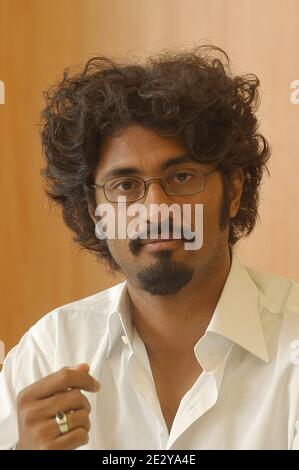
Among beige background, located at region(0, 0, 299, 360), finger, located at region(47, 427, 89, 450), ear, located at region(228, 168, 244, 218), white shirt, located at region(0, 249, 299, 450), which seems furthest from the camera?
beige background, located at region(0, 0, 299, 360)

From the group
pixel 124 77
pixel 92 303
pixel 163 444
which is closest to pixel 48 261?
pixel 92 303

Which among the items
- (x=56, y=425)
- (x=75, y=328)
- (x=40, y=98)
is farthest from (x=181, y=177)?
(x=40, y=98)

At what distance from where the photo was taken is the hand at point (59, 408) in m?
1.14

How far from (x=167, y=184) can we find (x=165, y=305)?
0.65 feet

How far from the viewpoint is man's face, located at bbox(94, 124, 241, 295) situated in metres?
1.31

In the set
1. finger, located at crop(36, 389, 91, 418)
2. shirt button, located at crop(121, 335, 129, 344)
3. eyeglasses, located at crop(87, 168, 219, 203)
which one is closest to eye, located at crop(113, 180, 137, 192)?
eyeglasses, located at crop(87, 168, 219, 203)

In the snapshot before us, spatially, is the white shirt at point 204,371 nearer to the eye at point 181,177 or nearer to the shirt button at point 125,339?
the shirt button at point 125,339

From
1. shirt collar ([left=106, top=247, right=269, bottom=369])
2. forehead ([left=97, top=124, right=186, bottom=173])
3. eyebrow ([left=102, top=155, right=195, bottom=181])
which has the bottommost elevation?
shirt collar ([left=106, top=247, right=269, bottom=369])

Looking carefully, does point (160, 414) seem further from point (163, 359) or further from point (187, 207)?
point (187, 207)

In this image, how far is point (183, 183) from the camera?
4.38ft

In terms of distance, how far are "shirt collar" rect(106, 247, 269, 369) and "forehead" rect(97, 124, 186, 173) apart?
22 cm

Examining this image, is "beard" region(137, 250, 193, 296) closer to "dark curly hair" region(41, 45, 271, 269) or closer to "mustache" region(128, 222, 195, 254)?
"mustache" region(128, 222, 195, 254)
